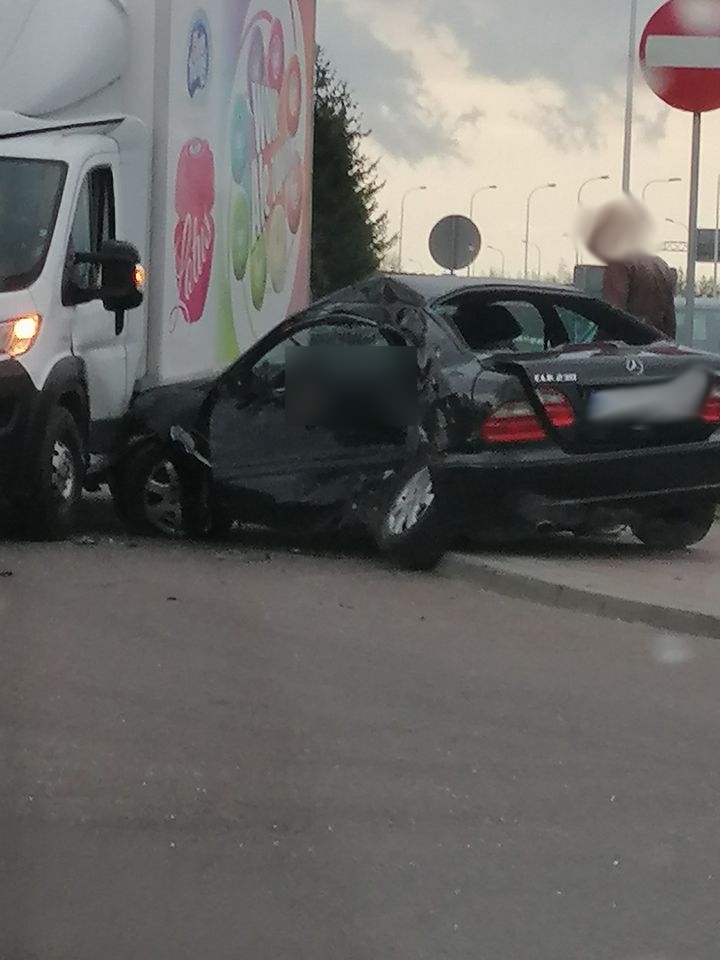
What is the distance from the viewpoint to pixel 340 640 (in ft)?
31.9

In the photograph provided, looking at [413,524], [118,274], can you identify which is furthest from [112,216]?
[413,524]

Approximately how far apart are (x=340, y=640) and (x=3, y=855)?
3.98m

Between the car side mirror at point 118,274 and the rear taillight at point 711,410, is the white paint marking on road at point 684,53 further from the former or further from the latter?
the car side mirror at point 118,274

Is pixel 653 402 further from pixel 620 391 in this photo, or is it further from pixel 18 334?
pixel 18 334

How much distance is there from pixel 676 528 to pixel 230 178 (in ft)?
11.5

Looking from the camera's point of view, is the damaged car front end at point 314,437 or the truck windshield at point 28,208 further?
the truck windshield at point 28,208

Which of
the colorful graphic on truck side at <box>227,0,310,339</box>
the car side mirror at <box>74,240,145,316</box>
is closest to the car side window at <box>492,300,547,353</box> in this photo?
the car side mirror at <box>74,240,145,316</box>

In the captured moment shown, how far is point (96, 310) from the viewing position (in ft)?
43.8

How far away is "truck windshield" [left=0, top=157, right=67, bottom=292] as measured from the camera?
12.9 m

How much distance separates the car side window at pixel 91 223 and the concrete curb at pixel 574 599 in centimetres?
276

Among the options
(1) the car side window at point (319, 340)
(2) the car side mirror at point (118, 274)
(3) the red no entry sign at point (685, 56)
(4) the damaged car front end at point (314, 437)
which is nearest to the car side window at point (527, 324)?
(4) the damaged car front end at point (314, 437)

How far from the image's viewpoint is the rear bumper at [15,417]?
491 inches

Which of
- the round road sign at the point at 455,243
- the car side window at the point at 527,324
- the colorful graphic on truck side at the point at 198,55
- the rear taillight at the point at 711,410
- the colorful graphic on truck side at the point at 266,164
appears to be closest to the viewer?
the rear taillight at the point at 711,410

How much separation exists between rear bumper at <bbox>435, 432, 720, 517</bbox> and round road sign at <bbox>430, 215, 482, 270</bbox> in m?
8.73
